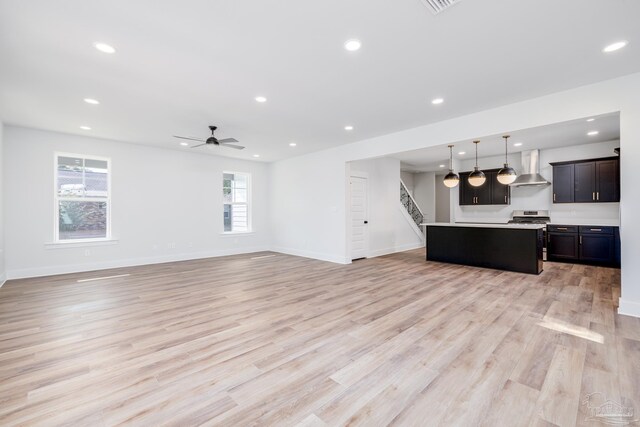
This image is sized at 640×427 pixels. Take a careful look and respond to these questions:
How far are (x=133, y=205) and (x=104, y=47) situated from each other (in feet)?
15.5

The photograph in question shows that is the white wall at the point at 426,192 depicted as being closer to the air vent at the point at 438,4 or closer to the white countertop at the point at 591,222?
the white countertop at the point at 591,222

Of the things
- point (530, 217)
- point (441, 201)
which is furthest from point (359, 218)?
point (441, 201)

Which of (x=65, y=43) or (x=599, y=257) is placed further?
(x=599, y=257)

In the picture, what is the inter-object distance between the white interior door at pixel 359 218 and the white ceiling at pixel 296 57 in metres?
2.78

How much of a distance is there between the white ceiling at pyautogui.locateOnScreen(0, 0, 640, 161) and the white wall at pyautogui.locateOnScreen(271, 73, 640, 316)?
25 cm

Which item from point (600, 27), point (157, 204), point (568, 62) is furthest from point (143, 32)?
point (157, 204)

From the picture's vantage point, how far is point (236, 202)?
859cm

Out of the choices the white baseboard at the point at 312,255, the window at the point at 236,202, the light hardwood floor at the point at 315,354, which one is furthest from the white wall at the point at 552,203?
the window at the point at 236,202

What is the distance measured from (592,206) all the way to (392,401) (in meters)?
8.05

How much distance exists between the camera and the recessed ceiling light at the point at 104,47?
2697 millimetres

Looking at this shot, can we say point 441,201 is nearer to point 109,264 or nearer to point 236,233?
point 236,233

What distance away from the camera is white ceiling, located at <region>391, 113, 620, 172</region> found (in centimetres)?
514

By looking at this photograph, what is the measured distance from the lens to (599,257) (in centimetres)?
625

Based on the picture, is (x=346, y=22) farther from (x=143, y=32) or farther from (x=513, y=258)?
(x=513, y=258)
